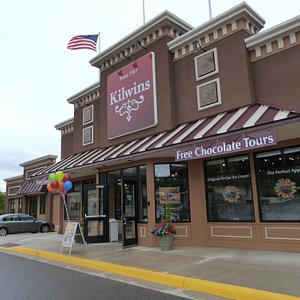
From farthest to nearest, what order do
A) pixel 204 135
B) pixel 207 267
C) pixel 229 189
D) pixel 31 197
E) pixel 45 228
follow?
pixel 31 197, pixel 45 228, pixel 229 189, pixel 204 135, pixel 207 267

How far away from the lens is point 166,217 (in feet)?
37.8

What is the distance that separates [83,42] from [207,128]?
28.0 ft

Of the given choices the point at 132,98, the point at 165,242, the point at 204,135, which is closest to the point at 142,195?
the point at 165,242

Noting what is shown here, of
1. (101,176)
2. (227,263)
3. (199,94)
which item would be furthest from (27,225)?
(227,263)

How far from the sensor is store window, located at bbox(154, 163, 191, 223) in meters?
12.1

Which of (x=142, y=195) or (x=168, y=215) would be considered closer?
(x=168, y=215)

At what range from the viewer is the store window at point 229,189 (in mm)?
10789

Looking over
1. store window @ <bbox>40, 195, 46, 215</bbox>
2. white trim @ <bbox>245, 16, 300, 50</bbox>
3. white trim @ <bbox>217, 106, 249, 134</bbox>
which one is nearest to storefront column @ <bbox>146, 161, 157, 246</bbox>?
white trim @ <bbox>217, 106, 249, 134</bbox>

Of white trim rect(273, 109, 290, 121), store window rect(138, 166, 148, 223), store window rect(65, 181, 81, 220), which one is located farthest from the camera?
store window rect(65, 181, 81, 220)

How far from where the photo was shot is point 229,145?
9164mm

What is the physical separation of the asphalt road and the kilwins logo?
7.24 m

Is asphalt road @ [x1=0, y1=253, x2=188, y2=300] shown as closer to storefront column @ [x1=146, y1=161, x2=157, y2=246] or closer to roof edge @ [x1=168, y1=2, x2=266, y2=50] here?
storefront column @ [x1=146, y1=161, x2=157, y2=246]

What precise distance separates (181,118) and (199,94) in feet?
3.82

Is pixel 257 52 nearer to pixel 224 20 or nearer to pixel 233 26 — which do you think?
pixel 233 26
